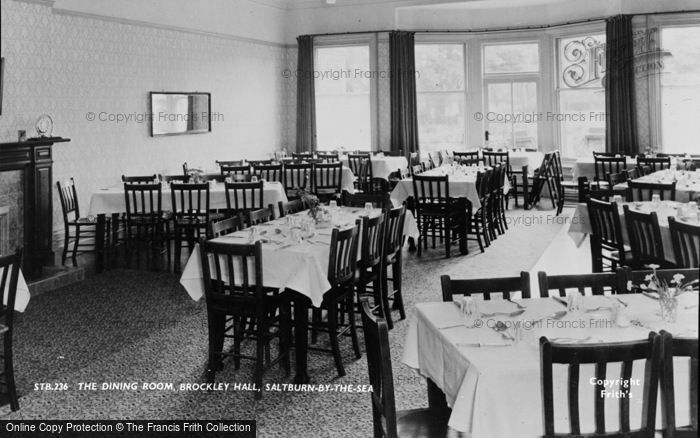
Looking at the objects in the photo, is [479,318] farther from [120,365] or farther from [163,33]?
[163,33]

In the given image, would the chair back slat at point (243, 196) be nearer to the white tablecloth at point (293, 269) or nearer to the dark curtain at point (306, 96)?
the white tablecloth at point (293, 269)

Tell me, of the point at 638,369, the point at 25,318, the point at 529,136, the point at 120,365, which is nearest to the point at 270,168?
the point at 25,318

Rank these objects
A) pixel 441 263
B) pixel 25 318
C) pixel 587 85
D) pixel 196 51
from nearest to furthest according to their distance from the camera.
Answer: pixel 25 318
pixel 441 263
pixel 196 51
pixel 587 85

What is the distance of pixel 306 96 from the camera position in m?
14.2

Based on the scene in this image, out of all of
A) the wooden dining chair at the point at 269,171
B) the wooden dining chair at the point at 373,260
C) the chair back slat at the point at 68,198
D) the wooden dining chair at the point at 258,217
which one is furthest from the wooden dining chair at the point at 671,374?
the wooden dining chair at the point at 269,171

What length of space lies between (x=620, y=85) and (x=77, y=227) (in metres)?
9.50

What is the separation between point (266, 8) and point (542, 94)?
19.6 ft

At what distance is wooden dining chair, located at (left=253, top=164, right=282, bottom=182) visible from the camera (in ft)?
32.1

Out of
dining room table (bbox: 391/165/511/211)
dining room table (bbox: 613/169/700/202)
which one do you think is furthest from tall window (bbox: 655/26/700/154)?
dining room table (bbox: 391/165/511/211)

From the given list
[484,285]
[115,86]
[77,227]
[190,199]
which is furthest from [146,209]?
[484,285]

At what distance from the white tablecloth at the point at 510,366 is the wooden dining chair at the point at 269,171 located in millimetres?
6975

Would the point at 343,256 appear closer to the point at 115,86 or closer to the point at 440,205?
the point at 440,205

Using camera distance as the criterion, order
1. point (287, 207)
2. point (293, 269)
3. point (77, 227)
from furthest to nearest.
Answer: point (77, 227), point (287, 207), point (293, 269)

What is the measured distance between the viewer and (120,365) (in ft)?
15.1
